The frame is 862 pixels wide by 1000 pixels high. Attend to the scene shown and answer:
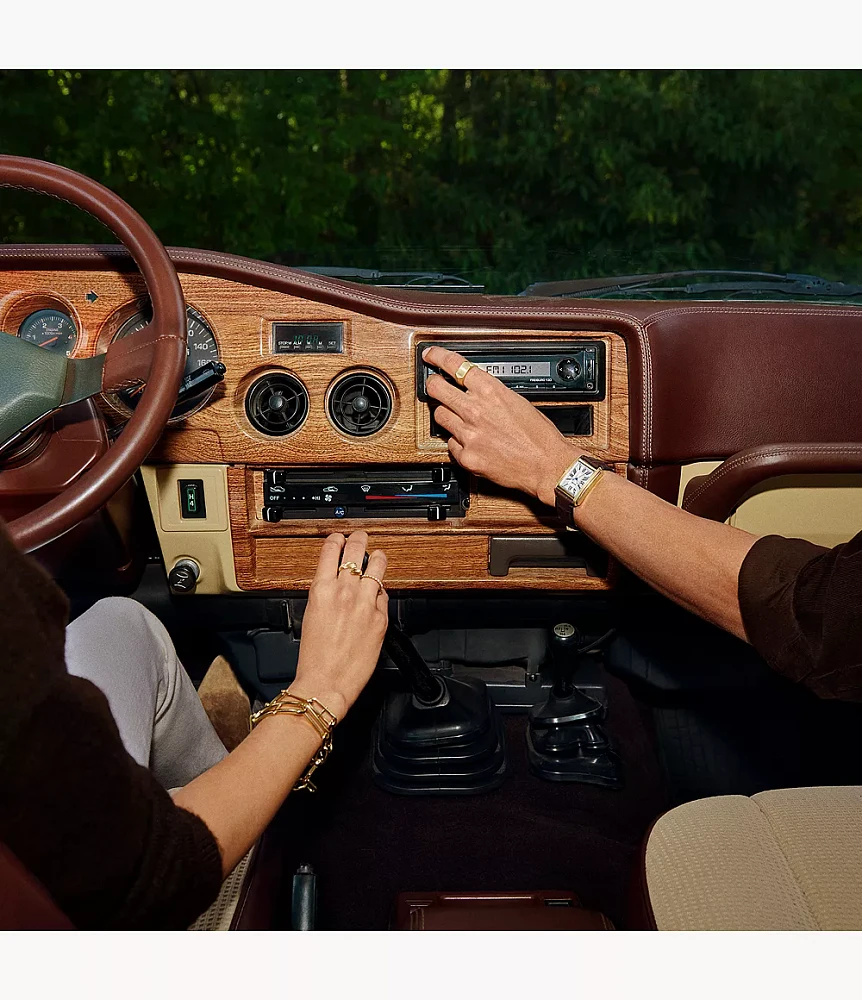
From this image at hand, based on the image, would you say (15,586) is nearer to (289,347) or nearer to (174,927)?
(174,927)

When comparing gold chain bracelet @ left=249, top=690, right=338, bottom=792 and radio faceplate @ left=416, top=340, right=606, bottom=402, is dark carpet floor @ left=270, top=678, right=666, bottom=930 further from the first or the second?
radio faceplate @ left=416, top=340, right=606, bottom=402

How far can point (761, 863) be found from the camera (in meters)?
1.39

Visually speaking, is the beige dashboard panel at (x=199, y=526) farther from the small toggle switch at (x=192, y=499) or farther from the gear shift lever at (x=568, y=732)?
the gear shift lever at (x=568, y=732)

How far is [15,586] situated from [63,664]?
0.10 meters

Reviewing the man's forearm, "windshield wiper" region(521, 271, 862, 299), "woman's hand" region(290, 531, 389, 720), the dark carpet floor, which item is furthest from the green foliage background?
"woman's hand" region(290, 531, 389, 720)

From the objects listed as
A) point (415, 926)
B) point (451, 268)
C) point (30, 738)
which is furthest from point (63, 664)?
point (451, 268)

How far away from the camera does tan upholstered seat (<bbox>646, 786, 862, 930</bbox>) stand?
131cm

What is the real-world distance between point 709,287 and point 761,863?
1.53 metres

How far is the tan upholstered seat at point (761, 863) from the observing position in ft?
4.29

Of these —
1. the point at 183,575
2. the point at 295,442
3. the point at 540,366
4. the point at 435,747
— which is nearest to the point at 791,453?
the point at 540,366

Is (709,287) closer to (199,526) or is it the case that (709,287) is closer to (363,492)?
(363,492)

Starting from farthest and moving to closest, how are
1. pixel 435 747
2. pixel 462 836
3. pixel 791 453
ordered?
pixel 435 747, pixel 462 836, pixel 791 453

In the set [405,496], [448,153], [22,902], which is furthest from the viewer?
[448,153]

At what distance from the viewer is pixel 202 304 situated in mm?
2072
